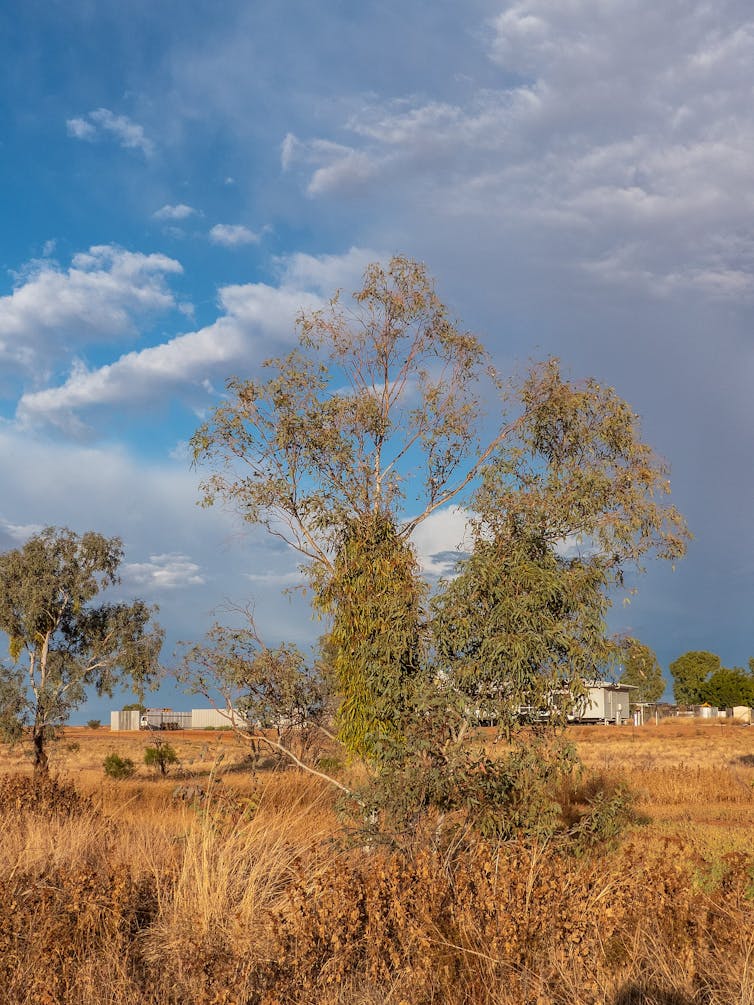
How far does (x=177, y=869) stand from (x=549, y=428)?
28.9 ft

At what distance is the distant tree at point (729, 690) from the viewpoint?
339 ft

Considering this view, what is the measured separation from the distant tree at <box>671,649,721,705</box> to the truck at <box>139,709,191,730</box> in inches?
2516

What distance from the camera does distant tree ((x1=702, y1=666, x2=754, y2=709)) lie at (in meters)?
103

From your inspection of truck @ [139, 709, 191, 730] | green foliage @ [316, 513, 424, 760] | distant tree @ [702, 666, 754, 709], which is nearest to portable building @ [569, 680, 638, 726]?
distant tree @ [702, 666, 754, 709]

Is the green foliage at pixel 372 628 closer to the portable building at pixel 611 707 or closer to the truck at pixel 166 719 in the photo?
the portable building at pixel 611 707

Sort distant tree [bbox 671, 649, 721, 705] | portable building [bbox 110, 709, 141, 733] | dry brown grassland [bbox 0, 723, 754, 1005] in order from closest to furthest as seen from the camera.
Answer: dry brown grassland [bbox 0, 723, 754, 1005]
portable building [bbox 110, 709, 141, 733]
distant tree [bbox 671, 649, 721, 705]

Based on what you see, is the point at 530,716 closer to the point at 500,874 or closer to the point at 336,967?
the point at 500,874

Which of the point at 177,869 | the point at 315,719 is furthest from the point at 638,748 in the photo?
the point at 177,869

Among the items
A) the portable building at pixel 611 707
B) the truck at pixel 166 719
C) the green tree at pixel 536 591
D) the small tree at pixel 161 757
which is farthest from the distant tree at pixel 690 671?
the green tree at pixel 536 591

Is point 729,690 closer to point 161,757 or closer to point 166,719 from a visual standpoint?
point 166,719

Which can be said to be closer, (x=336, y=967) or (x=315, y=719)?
(x=336, y=967)

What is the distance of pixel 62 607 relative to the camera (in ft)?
102

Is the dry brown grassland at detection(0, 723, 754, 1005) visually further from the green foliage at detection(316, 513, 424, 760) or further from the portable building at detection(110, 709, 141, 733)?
the portable building at detection(110, 709, 141, 733)

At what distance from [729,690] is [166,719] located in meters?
61.2
